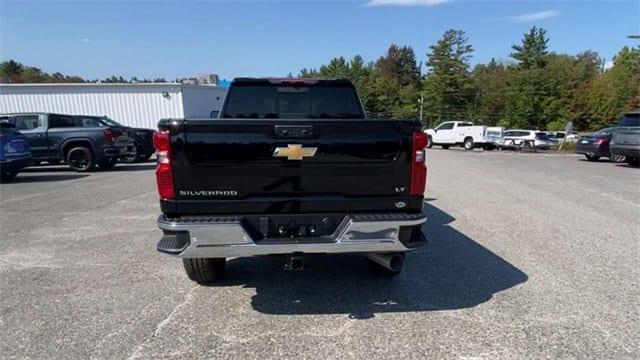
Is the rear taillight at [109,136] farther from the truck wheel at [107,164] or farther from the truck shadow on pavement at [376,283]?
the truck shadow on pavement at [376,283]

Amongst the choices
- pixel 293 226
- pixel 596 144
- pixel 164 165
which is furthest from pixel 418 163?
pixel 596 144

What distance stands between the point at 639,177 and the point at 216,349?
14602 mm

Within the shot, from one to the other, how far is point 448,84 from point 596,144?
5491 cm

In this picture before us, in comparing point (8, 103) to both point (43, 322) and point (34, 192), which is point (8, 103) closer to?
point (34, 192)

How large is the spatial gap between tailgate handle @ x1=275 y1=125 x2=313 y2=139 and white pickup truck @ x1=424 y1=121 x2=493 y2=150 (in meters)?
29.4

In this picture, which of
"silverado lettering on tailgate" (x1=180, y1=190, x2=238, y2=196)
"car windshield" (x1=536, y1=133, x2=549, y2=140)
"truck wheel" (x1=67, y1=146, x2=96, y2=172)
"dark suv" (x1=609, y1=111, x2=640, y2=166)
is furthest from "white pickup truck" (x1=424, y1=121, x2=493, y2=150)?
"silverado lettering on tailgate" (x1=180, y1=190, x2=238, y2=196)

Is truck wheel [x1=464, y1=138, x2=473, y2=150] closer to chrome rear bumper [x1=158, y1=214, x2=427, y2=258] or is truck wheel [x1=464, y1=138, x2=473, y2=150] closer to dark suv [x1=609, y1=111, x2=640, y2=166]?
dark suv [x1=609, y1=111, x2=640, y2=166]

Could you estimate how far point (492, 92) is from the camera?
257 feet

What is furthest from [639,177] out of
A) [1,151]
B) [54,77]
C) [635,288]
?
[54,77]

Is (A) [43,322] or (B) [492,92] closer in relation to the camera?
(A) [43,322]

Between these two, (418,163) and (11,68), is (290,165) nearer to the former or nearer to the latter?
(418,163)

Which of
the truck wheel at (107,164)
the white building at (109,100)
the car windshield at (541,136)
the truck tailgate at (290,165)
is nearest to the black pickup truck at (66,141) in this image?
the truck wheel at (107,164)

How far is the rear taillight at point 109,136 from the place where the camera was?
46.7 feet

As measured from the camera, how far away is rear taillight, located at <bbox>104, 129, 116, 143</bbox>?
560 inches
